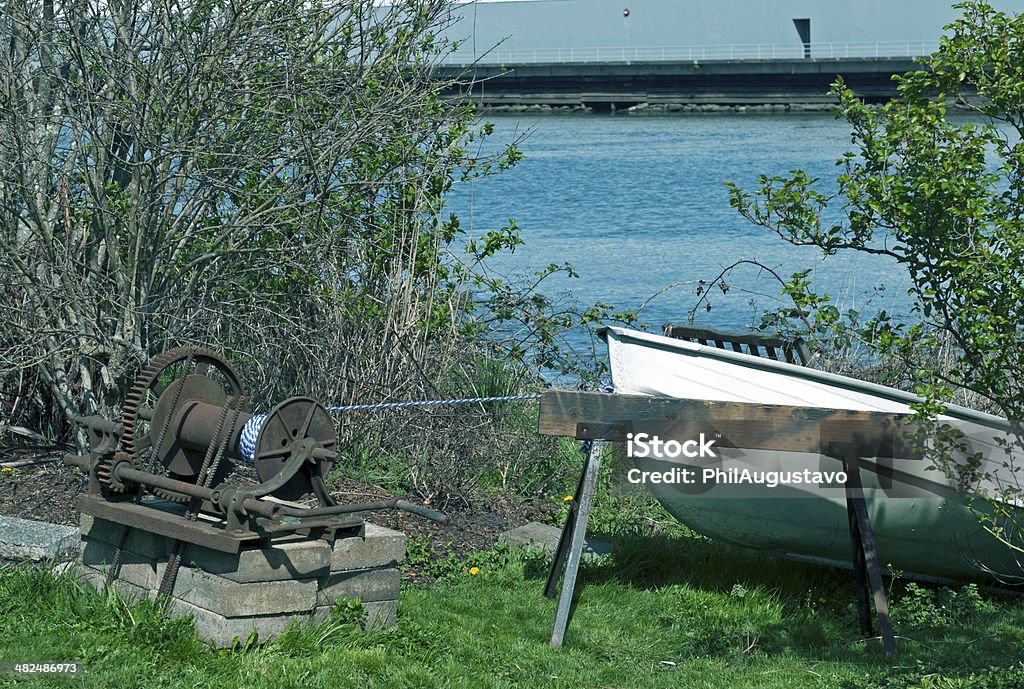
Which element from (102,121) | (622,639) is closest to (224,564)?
(622,639)

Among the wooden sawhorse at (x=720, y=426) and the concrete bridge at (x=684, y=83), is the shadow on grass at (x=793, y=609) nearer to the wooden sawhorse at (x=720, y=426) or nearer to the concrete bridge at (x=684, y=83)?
the wooden sawhorse at (x=720, y=426)

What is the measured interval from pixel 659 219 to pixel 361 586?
19926mm

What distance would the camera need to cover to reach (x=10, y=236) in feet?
24.6

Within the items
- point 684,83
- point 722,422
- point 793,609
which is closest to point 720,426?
point 722,422

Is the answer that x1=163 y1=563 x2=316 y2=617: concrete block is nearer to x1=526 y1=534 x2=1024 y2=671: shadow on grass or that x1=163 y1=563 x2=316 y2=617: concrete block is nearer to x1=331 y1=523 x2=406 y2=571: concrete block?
x1=331 y1=523 x2=406 y2=571: concrete block

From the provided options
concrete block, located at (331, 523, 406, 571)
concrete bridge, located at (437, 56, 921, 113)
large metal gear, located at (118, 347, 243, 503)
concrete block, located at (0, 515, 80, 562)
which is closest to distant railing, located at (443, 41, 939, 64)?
concrete bridge, located at (437, 56, 921, 113)

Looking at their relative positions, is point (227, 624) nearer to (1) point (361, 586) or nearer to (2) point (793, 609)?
(1) point (361, 586)

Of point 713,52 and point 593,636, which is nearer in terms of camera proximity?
point 593,636

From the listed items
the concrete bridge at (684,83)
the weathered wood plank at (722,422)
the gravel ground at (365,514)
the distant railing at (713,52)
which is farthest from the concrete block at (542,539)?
the distant railing at (713,52)

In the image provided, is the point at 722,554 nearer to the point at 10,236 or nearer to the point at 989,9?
the point at 989,9

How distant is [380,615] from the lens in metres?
5.53

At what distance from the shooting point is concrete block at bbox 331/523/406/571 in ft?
17.7

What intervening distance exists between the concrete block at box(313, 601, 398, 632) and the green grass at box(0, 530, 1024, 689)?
0.07 meters

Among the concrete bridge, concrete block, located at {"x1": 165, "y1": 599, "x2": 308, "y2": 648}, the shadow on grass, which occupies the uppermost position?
the concrete bridge
